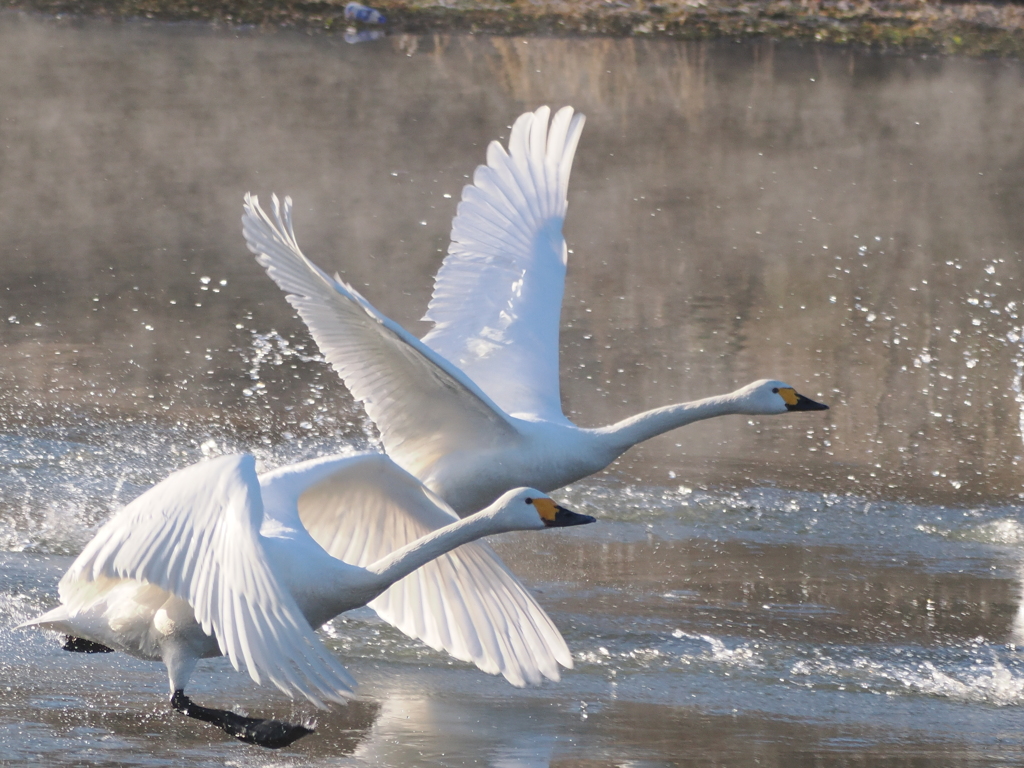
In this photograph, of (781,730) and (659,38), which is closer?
(781,730)

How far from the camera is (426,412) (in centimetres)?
629

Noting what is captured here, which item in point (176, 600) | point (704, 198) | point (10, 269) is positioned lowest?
point (176, 600)

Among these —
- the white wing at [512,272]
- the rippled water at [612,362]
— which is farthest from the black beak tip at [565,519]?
the white wing at [512,272]

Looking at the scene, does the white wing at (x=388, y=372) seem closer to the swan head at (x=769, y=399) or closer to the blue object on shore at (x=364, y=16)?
the swan head at (x=769, y=399)

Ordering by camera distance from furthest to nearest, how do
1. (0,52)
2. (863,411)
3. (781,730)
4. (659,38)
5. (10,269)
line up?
(659,38) < (0,52) < (10,269) < (863,411) < (781,730)

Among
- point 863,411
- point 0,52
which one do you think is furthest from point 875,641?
point 0,52

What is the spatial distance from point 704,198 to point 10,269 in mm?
6967

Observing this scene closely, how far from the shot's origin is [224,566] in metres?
4.28

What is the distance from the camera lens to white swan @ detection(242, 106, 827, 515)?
5.95m

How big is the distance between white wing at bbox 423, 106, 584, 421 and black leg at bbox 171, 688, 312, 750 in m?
2.09

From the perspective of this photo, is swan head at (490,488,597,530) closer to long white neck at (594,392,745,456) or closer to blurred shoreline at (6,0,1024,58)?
long white neck at (594,392,745,456)

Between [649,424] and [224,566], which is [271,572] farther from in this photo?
[649,424]

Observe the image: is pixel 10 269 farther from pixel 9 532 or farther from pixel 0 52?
pixel 0 52

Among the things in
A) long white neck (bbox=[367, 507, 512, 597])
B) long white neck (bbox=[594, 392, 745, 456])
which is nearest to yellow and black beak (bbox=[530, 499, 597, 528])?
long white neck (bbox=[367, 507, 512, 597])
